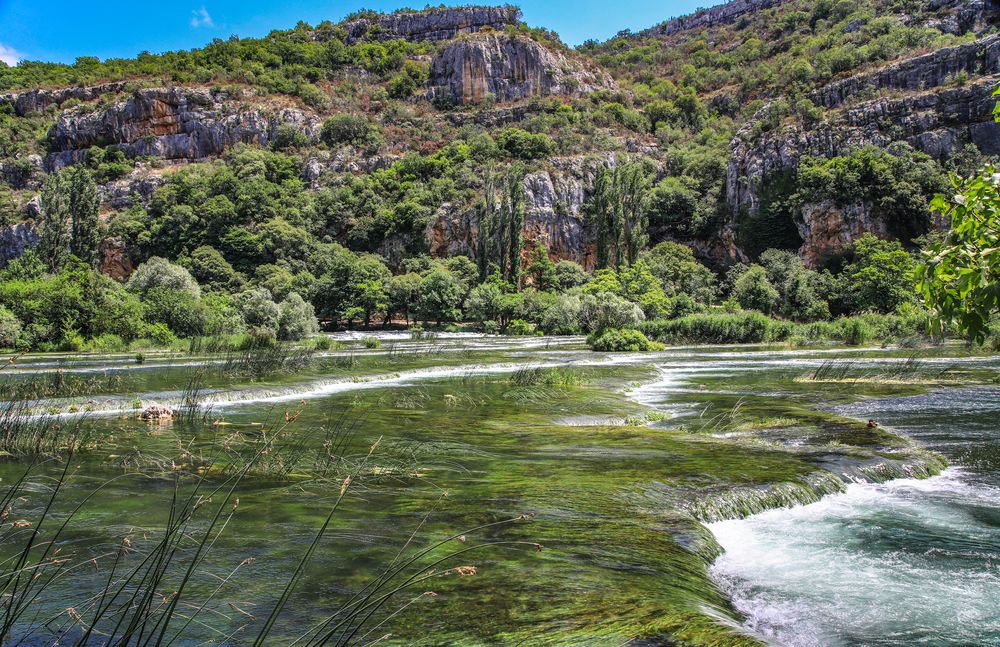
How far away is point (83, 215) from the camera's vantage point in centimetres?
6650

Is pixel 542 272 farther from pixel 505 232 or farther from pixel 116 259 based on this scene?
pixel 116 259

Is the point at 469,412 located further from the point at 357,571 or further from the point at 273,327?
the point at 273,327

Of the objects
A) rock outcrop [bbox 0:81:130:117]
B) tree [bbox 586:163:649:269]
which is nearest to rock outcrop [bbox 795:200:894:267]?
tree [bbox 586:163:649:269]

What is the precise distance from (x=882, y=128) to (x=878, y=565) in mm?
94480

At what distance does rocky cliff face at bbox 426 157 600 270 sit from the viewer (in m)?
98.1

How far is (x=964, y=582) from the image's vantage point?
5.86 m

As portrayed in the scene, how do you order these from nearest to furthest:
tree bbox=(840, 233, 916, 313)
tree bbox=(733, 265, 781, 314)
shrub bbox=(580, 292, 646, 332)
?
shrub bbox=(580, 292, 646, 332)
tree bbox=(840, 233, 916, 313)
tree bbox=(733, 265, 781, 314)

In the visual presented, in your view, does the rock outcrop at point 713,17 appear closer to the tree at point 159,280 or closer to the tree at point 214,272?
the tree at point 214,272

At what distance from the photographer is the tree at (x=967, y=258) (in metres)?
3.71

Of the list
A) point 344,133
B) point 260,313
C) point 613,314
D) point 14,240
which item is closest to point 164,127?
point 344,133

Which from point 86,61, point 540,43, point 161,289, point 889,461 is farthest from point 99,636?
point 86,61

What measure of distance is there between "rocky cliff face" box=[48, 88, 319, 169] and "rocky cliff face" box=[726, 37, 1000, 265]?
9323 centimetres

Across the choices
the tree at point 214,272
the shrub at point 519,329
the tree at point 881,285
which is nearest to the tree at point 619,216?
the shrub at point 519,329

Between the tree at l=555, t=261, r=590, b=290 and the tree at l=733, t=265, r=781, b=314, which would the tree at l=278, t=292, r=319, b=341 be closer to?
the tree at l=555, t=261, r=590, b=290
